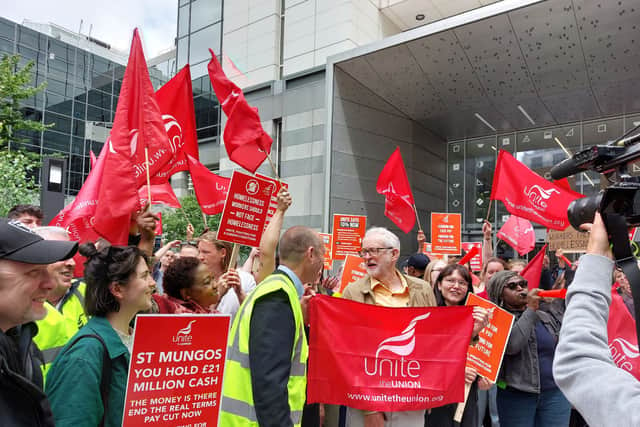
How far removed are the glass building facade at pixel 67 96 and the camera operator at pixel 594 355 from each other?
42209mm

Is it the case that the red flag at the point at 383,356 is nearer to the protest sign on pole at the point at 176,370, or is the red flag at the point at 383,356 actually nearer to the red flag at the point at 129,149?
the protest sign on pole at the point at 176,370

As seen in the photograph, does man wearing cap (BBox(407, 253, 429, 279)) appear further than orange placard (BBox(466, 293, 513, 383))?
Yes

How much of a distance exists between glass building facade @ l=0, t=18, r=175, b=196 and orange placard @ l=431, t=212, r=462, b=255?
36344 millimetres

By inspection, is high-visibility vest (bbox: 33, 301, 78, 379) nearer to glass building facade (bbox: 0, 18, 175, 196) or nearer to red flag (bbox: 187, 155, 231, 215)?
red flag (bbox: 187, 155, 231, 215)

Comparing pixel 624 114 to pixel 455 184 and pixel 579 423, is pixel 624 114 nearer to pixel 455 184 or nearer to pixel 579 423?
pixel 455 184

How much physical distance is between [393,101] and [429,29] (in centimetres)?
358

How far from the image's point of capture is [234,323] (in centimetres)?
305

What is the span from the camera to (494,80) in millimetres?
14461

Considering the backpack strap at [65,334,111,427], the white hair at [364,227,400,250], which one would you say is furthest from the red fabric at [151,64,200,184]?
the backpack strap at [65,334,111,427]

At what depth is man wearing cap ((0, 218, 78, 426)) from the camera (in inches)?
60.8

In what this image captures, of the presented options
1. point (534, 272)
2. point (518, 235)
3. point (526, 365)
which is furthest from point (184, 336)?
point (518, 235)

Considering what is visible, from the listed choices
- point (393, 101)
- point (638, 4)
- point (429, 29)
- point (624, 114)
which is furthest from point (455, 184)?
point (638, 4)

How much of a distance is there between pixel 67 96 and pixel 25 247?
4603cm

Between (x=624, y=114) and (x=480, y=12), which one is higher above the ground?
(x=480, y=12)
